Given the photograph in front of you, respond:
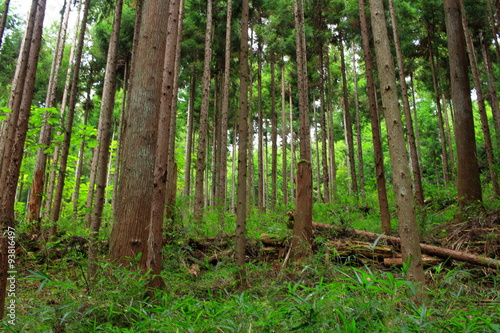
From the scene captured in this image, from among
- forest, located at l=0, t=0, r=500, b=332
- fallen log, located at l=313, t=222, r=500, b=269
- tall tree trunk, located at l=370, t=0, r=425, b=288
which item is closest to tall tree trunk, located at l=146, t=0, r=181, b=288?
forest, located at l=0, t=0, r=500, b=332

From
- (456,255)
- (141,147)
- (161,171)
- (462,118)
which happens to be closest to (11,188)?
(161,171)

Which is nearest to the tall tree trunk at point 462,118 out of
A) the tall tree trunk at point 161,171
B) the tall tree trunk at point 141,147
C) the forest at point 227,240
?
the forest at point 227,240

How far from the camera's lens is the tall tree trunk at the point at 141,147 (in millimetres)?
3937

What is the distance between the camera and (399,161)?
10.5 feet

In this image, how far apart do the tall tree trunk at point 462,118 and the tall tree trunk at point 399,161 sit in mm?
4358

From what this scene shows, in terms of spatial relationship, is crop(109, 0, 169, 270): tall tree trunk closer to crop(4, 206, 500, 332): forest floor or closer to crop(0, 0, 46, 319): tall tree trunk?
crop(4, 206, 500, 332): forest floor

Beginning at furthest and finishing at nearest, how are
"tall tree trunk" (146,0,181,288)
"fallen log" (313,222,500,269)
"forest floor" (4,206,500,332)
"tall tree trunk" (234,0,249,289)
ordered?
"tall tree trunk" (234,0,249,289)
"fallen log" (313,222,500,269)
"tall tree trunk" (146,0,181,288)
"forest floor" (4,206,500,332)

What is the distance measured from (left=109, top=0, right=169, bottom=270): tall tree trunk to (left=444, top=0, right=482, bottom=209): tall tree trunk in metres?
6.51

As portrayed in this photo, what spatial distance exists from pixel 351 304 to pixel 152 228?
2204 mm

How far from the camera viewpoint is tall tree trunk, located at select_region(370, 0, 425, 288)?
300 cm

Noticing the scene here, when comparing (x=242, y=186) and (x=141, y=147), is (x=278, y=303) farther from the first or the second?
(x=141, y=147)

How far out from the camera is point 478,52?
52.1 feet

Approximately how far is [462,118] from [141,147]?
23.0ft

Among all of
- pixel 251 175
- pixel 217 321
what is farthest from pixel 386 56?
pixel 251 175
